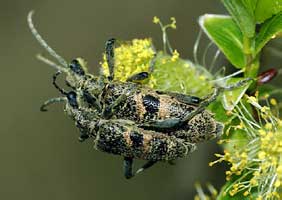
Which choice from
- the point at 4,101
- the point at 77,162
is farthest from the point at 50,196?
the point at 4,101

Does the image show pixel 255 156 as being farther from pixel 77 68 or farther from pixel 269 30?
pixel 77 68

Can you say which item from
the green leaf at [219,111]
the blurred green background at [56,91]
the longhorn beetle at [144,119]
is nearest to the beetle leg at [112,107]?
the longhorn beetle at [144,119]

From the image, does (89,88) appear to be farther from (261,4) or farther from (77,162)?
(77,162)

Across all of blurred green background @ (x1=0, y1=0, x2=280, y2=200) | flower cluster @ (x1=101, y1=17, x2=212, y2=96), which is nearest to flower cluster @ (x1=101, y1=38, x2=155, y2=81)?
flower cluster @ (x1=101, y1=17, x2=212, y2=96)

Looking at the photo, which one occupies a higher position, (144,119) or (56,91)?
(56,91)

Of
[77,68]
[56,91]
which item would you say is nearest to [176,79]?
[77,68]

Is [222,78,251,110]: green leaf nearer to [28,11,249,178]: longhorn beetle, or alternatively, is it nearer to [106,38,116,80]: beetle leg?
[28,11,249,178]: longhorn beetle

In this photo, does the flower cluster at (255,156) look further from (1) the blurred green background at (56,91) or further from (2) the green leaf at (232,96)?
(1) the blurred green background at (56,91)
